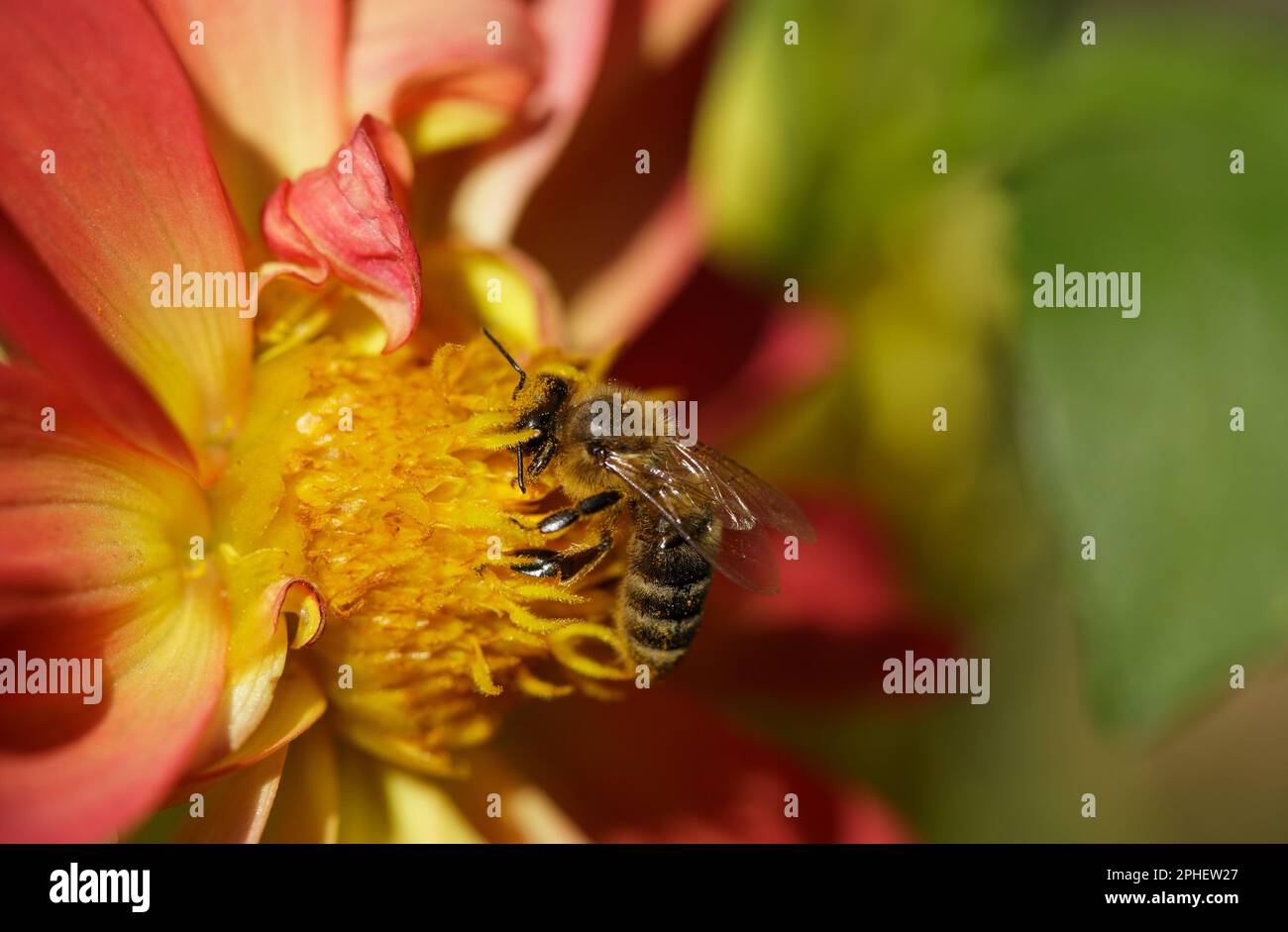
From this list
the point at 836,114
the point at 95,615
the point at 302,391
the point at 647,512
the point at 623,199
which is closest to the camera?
the point at 95,615

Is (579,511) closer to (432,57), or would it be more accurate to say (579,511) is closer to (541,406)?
(541,406)

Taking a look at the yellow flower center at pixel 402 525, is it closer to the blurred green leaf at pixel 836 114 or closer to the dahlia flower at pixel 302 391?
the dahlia flower at pixel 302 391

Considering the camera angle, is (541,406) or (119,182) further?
(541,406)

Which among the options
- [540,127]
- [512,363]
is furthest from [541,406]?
[540,127]

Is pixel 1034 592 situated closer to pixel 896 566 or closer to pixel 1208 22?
pixel 896 566

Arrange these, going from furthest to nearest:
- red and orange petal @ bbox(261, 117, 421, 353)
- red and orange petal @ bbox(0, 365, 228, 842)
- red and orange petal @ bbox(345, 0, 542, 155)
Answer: red and orange petal @ bbox(345, 0, 542, 155)
red and orange petal @ bbox(261, 117, 421, 353)
red and orange petal @ bbox(0, 365, 228, 842)

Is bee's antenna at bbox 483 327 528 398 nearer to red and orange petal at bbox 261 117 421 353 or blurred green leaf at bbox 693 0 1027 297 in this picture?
red and orange petal at bbox 261 117 421 353

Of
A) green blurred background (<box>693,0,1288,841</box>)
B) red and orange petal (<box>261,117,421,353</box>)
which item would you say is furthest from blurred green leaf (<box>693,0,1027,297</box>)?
red and orange petal (<box>261,117,421,353</box>)
